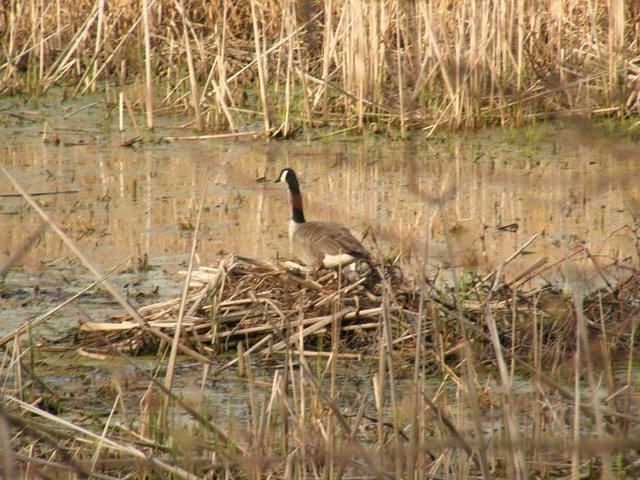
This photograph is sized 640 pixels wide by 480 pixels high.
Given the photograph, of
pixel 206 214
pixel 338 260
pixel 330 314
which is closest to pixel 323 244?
pixel 338 260

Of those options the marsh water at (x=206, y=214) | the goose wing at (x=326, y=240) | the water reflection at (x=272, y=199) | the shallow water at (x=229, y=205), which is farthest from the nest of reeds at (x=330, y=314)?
the water reflection at (x=272, y=199)

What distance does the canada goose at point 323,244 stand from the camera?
5.25 m

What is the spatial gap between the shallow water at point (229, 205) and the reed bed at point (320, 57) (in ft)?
1.07

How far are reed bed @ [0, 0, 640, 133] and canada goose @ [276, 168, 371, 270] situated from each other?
62.3 inches

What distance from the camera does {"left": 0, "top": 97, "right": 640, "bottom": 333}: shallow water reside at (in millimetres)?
5941

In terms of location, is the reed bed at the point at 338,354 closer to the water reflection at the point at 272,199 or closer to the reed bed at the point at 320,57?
Answer: the water reflection at the point at 272,199

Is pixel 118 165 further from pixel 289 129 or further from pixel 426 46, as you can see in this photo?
pixel 426 46

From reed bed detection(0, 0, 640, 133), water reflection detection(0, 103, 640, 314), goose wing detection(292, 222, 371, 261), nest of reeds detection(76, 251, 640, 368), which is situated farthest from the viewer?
reed bed detection(0, 0, 640, 133)

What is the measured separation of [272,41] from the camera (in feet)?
35.8

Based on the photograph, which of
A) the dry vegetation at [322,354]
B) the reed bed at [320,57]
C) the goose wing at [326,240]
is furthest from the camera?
the reed bed at [320,57]

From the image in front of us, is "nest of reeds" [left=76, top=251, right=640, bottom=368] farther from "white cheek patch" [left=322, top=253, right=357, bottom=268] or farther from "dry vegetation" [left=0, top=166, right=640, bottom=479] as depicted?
"white cheek patch" [left=322, top=253, right=357, bottom=268]

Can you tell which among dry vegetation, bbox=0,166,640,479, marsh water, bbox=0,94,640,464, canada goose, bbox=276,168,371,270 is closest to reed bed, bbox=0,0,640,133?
marsh water, bbox=0,94,640,464

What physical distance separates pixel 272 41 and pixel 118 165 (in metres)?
2.61

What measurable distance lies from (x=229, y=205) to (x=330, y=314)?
10.1ft
